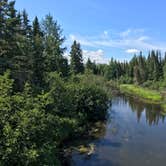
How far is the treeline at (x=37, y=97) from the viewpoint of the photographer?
1292 cm

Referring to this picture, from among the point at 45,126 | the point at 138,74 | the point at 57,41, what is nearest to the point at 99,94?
the point at 57,41

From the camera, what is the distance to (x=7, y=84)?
14703 millimetres

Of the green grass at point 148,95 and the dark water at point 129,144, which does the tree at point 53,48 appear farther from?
the green grass at point 148,95

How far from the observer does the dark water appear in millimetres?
22766

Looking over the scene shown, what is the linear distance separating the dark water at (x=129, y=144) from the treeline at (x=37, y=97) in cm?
249

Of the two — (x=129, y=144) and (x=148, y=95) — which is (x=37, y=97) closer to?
(x=129, y=144)

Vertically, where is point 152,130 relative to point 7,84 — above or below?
below

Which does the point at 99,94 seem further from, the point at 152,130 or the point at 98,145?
the point at 98,145

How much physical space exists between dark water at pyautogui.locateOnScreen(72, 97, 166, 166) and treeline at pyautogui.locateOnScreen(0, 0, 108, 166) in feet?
8.16

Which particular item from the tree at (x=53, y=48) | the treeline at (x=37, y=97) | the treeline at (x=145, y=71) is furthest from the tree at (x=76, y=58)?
the treeline at (x=145, y=71)

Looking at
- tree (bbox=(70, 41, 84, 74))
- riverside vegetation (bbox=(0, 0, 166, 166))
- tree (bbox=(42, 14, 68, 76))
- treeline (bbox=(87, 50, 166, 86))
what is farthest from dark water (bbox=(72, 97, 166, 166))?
treeline (bbox=(87, 50, 166, 86))

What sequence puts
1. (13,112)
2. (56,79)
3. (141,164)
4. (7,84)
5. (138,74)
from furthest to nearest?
(138,74)
(56,79)
(141,164)
(7,84)
(13,112)

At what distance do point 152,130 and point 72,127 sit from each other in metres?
12.2

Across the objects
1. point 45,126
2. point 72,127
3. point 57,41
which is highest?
point 57,41
